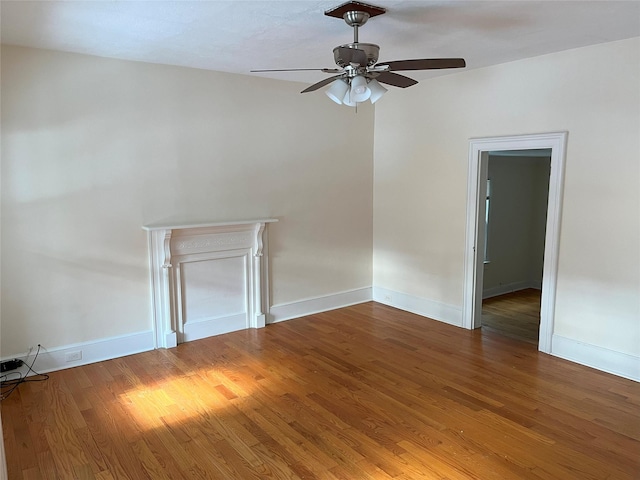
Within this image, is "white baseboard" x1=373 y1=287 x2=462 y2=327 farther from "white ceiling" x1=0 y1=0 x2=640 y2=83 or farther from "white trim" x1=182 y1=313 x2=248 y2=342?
→ "white ceiling" x1=0 y1=0 x2=640 y2=83

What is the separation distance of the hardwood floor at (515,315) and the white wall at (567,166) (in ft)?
1.89

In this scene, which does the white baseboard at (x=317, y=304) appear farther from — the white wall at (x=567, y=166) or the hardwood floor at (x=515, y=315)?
the hardwood floor at (x=515, y=315)

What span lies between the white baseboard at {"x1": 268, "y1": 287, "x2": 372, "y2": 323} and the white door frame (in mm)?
1412

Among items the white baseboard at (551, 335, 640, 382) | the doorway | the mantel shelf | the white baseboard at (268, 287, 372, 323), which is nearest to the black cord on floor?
the mantel shelf

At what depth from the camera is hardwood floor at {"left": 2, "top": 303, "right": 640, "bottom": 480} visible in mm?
2756

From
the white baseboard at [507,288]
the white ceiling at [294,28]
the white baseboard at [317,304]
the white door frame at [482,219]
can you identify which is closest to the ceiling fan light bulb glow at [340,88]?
the white ceiling at [294,28]

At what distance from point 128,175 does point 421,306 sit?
11.4ft

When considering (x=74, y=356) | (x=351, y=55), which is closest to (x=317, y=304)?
(x=74, y=356)

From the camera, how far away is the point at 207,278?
483cm

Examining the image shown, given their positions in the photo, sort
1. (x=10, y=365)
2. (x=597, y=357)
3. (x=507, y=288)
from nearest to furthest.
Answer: (x=10, y=365)
(x=597, y=357)
(x=507, y=288)

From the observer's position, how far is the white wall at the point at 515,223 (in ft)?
21.9

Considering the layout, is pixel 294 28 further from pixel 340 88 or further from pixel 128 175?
pixel 128 175

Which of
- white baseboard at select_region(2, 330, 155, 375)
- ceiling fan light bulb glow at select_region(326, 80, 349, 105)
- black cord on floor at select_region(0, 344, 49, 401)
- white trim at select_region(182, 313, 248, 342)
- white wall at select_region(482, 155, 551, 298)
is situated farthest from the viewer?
white wall at select_region(482, 155, 551, 298)

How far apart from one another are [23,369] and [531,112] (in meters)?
4.89
